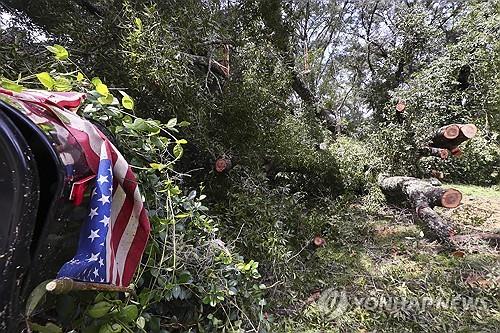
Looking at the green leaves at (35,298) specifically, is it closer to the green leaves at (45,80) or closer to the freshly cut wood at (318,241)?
the green leaves at (45,80)

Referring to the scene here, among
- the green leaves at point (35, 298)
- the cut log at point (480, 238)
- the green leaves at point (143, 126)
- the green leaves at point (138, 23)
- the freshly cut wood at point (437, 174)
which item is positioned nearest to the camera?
the green leaves at point (35, 298)

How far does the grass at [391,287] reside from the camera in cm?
228

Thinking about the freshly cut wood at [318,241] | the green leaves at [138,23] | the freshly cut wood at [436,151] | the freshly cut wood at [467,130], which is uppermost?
the green leaves at [138,23]

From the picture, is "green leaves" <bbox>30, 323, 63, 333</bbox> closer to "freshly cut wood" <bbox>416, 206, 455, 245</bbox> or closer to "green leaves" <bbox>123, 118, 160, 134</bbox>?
"green leaves" <bbox>123, 118, 160, 134</bbox>

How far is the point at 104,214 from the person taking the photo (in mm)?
715

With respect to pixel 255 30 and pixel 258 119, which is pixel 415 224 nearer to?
pixel 258 119

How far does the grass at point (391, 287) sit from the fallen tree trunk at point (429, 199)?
14 cm

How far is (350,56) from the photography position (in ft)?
30.6

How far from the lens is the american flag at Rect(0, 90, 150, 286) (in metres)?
0.70

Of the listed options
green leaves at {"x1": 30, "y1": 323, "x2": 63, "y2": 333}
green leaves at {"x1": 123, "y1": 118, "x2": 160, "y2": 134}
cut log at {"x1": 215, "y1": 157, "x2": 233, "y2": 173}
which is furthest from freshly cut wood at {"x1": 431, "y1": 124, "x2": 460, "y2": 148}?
green leaves at {"x1": 30, "y1": 323, "x2": 63, "y2": 333}

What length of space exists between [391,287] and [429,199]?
1450 mm

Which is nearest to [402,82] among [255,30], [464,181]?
[464,181]

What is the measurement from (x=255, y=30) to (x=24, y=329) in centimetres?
317

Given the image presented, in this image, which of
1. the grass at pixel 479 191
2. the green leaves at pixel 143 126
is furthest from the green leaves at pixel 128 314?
the grass at pixel 479 191
